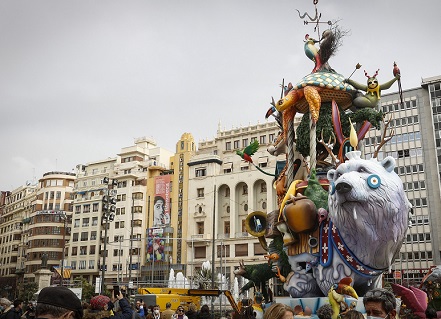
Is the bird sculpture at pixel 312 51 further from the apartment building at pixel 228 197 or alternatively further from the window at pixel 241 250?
the window at pixel 241 250

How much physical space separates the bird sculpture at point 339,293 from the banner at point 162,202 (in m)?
51.2

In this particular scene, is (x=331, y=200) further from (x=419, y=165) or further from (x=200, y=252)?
(x=200, y=252)

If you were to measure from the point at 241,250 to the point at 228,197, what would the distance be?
22.3 feet

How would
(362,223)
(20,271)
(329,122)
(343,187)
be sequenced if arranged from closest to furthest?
1. (343,187)
2. (362,223)
3. (329,122)
4. (20,271)

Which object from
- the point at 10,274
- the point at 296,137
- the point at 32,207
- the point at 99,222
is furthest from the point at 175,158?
the point at 296,137

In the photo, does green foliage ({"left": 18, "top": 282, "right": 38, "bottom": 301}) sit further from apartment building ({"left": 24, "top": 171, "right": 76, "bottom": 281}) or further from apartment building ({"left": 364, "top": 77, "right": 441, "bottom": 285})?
apartment building ({"left": 364, "top": 77, "right": 441, "bottom": 285})

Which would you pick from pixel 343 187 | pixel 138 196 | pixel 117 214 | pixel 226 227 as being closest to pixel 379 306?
pixel 343 187

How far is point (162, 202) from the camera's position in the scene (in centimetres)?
6256

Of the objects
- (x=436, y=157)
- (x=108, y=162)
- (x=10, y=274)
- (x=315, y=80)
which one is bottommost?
(x=10, y=274)

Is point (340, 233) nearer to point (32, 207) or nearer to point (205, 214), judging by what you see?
point (205, 214)

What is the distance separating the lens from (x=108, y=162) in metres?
72.2

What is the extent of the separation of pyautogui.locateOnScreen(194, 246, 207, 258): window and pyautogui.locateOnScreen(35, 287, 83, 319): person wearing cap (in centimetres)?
5386

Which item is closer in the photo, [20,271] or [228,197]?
[228,197]

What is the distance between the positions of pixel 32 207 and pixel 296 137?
6940 cm
